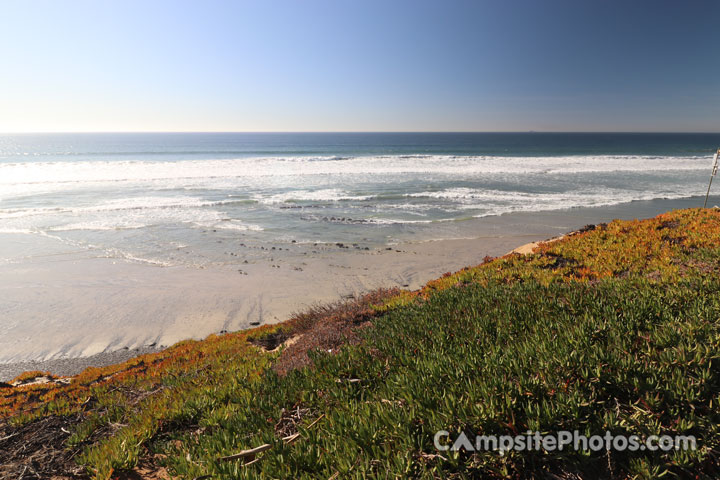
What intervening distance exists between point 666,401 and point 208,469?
11.0 ft

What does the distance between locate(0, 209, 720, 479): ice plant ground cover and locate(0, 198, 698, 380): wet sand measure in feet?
11.2

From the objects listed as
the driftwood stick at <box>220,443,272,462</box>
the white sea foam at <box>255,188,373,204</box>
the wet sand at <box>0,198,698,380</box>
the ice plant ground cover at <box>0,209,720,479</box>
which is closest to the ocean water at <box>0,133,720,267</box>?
the white sea foam at <box>255,188,373,204</box>

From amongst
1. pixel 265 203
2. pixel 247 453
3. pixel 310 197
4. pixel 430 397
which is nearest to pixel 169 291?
pixel 247 453

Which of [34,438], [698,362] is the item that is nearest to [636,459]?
[698,362]

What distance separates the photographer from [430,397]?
2.68 metres

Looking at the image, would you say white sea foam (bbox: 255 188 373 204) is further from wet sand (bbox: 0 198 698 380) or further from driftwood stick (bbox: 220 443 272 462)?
driftwood stick (bbox: 220 443 272 462)

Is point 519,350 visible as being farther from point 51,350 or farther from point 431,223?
point 431,223

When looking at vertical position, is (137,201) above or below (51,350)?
above

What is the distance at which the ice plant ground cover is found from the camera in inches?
89.0

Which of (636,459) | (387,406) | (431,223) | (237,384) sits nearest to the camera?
(636,459)

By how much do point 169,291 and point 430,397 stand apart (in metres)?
11.6

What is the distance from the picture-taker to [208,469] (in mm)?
2625

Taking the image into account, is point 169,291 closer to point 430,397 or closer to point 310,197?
point 430,397

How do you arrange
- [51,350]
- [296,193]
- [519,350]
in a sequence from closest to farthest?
[519,350] → [51,350] → [296,193]
